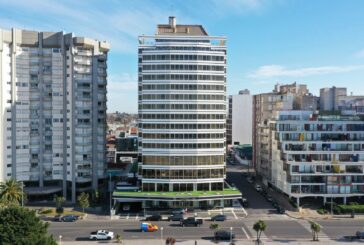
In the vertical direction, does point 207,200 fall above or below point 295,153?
below

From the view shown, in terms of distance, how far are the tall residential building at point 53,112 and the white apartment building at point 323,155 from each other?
51.7 meters

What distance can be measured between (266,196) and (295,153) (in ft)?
58.5

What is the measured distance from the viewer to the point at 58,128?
114m

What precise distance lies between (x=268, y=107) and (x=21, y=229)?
325 ft

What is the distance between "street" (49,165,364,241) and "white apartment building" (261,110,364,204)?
1079 cm

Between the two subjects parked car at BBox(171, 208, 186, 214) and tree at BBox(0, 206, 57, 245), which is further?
parked car at BBox(171, 208, 186, 214)

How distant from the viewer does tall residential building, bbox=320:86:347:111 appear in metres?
126

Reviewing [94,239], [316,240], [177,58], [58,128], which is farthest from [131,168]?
[316,240]

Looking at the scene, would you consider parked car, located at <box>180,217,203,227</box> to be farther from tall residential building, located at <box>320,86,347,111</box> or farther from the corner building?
tall residential building, located at <box>320,86,347,111</box>

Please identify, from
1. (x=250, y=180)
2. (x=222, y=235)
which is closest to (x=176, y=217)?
(x=222, y=235)

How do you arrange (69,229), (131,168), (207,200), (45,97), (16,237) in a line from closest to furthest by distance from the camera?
(16,237)
(69,229)
(207,200)
(45,97)
(131,168)

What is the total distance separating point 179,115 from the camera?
102125 millimetres

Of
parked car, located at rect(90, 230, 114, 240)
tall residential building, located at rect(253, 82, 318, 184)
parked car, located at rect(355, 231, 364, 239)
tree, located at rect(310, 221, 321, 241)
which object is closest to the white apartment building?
tall residential building, located at rect(253, 82, 318, 184)

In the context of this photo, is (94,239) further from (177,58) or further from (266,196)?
(266,196)
